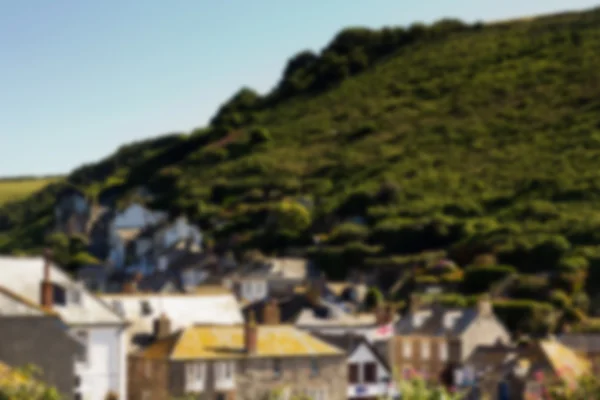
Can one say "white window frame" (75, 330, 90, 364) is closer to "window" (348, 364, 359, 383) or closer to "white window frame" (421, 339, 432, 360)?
"window" (348, 364, 359, 383)

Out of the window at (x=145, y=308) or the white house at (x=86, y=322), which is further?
the window at (x=145, y=308)

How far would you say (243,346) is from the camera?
168 feet

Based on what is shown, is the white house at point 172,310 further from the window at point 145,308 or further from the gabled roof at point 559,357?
the gabled roof at point 559,357

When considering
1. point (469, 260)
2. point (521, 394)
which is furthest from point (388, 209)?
point (521, 394)

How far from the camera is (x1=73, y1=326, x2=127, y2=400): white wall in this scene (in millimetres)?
45688

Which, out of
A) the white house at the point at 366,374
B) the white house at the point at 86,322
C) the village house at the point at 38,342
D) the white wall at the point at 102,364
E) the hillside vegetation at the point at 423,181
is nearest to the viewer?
the village house at the point at 38,342

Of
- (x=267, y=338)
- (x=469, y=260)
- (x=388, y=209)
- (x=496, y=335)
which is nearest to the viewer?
(x=267, y=338)

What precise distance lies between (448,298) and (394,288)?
41.6 feet

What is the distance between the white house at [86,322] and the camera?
42.5 metres

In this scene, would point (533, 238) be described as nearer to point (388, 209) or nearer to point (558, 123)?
point (388, 209)

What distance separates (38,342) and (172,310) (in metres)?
20.4

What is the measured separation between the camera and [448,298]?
3472 inches

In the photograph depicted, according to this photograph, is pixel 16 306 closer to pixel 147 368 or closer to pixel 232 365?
pixel 147 368

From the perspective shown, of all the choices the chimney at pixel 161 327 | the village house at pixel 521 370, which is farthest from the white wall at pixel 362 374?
the chimney at pixel 161 327
